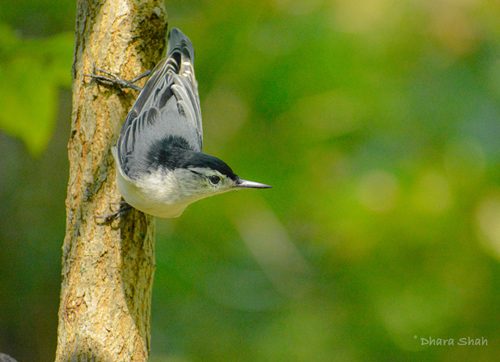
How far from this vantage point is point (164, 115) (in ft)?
5.95

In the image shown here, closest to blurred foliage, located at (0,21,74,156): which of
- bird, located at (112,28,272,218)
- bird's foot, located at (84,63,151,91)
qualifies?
bird's foot, located at (84,63,151,91)

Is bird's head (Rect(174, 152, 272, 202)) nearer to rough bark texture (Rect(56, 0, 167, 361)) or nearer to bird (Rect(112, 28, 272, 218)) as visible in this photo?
bird (Rect(112, 28, 272, 218))

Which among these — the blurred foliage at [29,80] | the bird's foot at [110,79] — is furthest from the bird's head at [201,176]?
the blurred foliage at [29,80]

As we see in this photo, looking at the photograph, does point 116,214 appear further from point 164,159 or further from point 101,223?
point 164,159

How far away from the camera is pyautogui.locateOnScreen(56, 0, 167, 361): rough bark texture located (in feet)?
5.00

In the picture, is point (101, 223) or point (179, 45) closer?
point (101, 223)

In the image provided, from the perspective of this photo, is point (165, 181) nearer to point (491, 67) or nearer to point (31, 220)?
point (31, 220)

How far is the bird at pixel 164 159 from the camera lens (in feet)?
5.09

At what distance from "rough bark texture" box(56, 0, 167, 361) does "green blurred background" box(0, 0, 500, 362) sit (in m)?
1.44

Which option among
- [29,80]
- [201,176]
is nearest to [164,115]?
[201,176]

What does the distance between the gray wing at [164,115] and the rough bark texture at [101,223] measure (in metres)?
0.07

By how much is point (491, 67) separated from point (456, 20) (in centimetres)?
63

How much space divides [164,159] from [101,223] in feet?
1.12

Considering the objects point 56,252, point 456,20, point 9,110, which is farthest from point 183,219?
point 456,20
